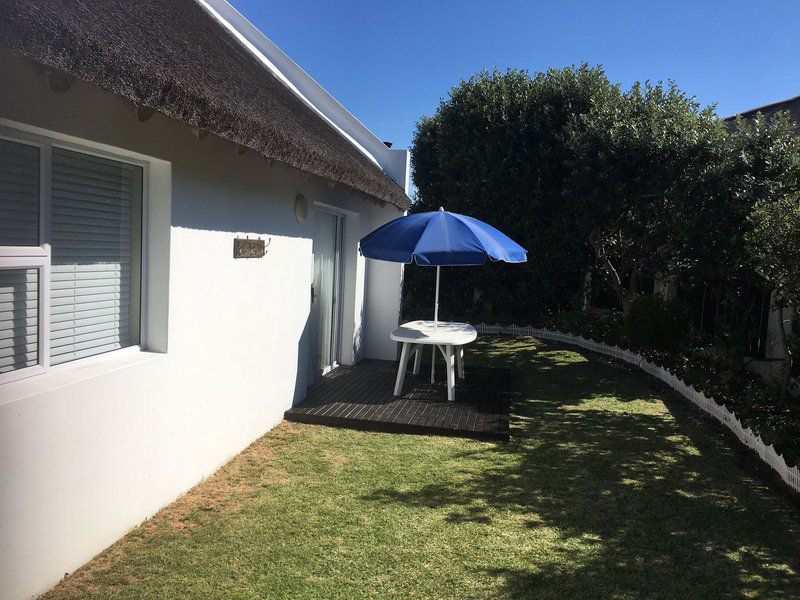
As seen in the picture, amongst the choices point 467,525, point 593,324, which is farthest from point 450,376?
point 593,324

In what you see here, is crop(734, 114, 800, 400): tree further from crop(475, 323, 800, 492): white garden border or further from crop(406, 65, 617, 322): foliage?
crop(406, 65, 617, 322): foliage

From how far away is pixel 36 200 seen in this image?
3227 mm

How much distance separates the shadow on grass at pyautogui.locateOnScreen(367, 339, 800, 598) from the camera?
3.72 metres

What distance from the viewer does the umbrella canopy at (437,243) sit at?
716 centimetres

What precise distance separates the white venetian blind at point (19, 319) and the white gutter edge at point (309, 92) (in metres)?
5.97

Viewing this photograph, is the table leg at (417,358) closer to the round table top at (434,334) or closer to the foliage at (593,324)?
the round table top at (434,334)

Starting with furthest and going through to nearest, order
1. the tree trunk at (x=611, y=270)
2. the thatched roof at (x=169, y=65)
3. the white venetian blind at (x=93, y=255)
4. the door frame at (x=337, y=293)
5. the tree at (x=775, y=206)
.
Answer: the tree trunk at (x=611, y=270), the door frame at (x=337, y=293), the tree at (x=775, y=206), the white venetian blind at (x=93, y=255), the thatched roof at (x=169, y=65)

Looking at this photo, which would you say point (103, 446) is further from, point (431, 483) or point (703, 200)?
point (703, 200)

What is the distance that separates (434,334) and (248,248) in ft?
10.2

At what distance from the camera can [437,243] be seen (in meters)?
7.21

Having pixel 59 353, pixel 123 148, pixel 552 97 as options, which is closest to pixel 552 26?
pixel 552 97

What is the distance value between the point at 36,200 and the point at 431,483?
12.1 ft

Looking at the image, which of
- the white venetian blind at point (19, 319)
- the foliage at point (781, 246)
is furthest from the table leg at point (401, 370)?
the white venetian blind at point (19, 319)

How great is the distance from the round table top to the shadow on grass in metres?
1.22
